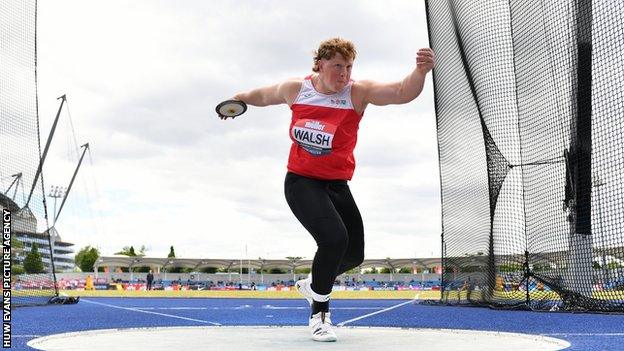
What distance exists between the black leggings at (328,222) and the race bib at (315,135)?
217 mm

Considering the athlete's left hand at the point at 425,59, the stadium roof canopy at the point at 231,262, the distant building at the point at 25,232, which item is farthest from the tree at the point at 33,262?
the stadium roof canopy at the point at 231,262

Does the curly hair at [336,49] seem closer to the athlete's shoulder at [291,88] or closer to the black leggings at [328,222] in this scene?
the athlete's shoulder at [291,88]

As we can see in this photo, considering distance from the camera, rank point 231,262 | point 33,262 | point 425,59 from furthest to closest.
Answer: point 231,262 < point 33,262 < point 425,59

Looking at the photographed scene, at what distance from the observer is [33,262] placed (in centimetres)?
1425

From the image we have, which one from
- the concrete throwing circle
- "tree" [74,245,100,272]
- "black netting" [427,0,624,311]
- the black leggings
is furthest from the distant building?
"tree" [74,245,100,272]

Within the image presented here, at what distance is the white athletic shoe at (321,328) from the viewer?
165 inches

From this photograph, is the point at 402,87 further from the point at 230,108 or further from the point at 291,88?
the point at 230,108

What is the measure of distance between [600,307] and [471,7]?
4.51 m

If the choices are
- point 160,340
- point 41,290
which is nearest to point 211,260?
point 41,290

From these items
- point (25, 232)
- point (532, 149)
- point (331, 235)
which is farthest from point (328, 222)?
point (25, 232)

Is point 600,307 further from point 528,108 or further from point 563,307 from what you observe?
point 528,108

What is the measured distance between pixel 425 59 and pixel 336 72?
0.70 meters

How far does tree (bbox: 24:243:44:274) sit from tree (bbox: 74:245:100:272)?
109 metres

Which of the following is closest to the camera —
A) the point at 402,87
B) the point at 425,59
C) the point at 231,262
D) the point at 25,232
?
the point at 425,59
